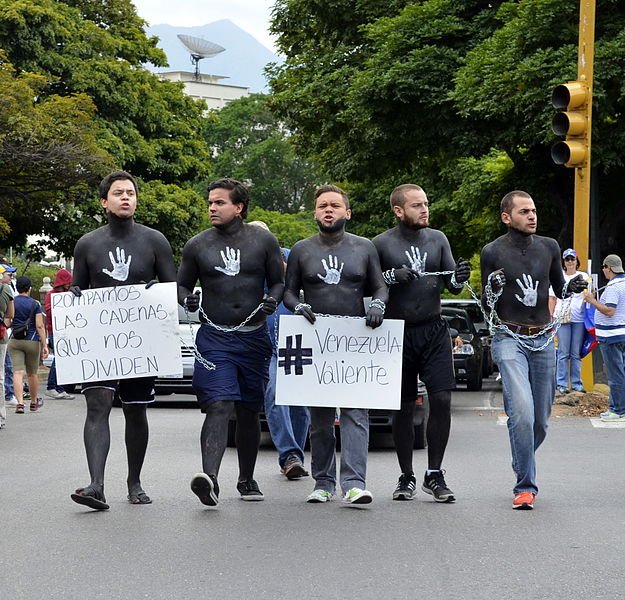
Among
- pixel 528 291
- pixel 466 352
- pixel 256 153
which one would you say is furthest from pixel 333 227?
pixel 256 153

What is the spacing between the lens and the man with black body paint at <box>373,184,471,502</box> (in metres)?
8.11

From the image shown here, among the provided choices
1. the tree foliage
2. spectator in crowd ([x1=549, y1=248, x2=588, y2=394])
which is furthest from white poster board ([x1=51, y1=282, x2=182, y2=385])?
the tree foliage

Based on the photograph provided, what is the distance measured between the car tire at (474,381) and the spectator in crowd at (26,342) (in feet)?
27.5

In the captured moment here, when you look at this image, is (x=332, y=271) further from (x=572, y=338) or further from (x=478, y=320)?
(x=478, y=320)

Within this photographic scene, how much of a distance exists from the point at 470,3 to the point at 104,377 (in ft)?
65.1

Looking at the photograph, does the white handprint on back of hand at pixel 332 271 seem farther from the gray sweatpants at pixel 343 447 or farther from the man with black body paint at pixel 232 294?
the gray sweatpants at pixel 343 447

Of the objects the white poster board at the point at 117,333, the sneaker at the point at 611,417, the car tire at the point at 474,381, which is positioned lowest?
the car tire at the point at 474,381

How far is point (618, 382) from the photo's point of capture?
47.6ft

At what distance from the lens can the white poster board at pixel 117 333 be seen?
8031mm

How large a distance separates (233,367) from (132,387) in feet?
2.14

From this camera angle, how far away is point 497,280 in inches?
317

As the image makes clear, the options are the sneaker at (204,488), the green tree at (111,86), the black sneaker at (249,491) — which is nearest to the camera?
the sneaker at (204,488)

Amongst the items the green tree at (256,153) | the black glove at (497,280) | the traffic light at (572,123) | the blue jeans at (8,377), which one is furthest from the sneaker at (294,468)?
the green tree at (256,153)

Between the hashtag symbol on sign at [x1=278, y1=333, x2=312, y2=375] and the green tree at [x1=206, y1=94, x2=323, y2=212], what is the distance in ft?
239
